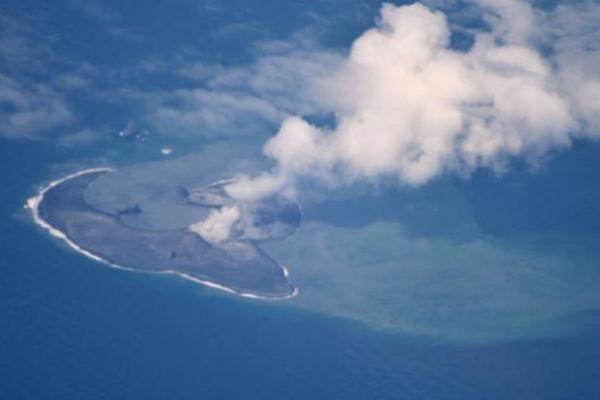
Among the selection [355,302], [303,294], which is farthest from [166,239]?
[355,302]

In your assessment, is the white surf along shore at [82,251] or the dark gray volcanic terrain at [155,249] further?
the dark gray volcanic terrain at [155,249]

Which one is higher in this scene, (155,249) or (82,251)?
(155,249)

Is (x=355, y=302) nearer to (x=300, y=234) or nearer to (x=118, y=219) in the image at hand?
(x=300, y=234)

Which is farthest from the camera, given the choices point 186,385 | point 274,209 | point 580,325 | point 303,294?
point 274,209

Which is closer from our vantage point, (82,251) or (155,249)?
(82,251)

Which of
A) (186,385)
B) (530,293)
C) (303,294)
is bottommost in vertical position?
(186,385)

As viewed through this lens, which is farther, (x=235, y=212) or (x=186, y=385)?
(x=235, y=212)

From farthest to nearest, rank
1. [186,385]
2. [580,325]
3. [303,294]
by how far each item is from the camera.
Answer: [580,325] → [303,294] → [186,385]

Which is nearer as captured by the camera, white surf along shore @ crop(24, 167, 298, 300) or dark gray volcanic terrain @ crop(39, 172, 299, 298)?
white surf along shore @ crop(24, 167, 298, 300)
